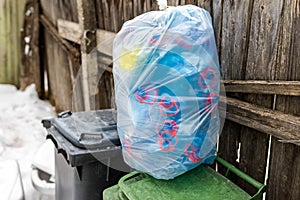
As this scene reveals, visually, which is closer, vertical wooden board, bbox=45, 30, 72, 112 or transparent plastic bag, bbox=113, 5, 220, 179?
transparent plastic bag, bbox=113, 5, 220, 179

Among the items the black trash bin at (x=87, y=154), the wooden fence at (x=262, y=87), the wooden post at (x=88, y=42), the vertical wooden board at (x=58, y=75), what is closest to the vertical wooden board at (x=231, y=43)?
the wooden fence at (x=262, y=87)

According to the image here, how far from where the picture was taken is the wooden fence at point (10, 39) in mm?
5332

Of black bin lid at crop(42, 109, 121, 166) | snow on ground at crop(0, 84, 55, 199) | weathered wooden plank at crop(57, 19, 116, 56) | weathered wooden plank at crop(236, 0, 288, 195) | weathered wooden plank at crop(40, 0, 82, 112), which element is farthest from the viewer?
weathered wooden plank at crop(40, 0, 82, 112)

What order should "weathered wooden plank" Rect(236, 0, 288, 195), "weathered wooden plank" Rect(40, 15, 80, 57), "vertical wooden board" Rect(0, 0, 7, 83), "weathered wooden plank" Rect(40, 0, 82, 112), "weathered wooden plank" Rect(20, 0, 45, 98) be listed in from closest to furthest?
"weathered wooden plank" Rect(236, 0, 288, 195) → "weathered wooden plank" Rect(40, 15, 80, 57) → "weathered wooden plank" Rect(40, 0, 82, 112) → "weathered wooden plank" Rect(20, 0, 45, 98) → "vertical wooden board" Rect(0, 0, 7, 83)

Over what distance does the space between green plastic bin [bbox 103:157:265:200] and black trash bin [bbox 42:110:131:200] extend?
0.80 ft

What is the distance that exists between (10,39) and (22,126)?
1.63 meters

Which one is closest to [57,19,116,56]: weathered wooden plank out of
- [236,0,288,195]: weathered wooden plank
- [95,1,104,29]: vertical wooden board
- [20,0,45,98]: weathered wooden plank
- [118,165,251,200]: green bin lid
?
[95,1,104,29]: vertical wooden board

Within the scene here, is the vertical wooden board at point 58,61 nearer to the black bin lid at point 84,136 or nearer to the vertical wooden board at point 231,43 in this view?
the black bin lid at point 84,136

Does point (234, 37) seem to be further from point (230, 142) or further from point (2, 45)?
point (2, 45)

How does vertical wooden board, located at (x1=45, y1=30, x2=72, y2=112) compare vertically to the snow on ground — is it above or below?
above

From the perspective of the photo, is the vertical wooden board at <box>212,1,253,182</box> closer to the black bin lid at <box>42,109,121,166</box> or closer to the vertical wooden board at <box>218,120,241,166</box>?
the vertical wooden board at <box>218,120,241,166</box>

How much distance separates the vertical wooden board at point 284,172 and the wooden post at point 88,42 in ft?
6.72

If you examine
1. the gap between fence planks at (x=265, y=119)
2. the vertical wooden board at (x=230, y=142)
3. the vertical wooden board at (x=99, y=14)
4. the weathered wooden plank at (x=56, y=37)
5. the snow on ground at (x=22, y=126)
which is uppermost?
the vertical wooden board at (x=99, y=14)

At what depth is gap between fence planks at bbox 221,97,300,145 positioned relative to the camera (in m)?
1.54
